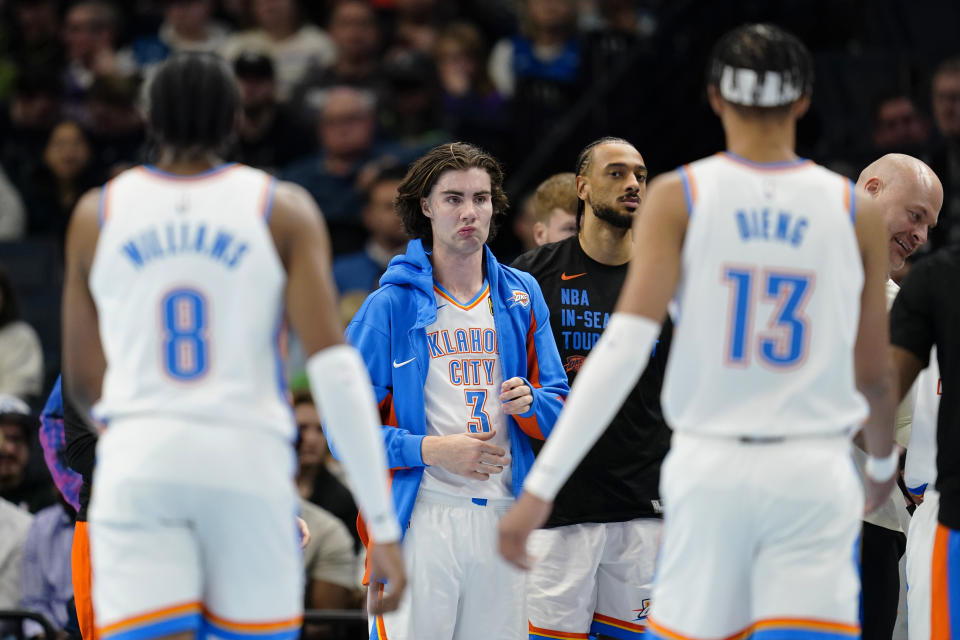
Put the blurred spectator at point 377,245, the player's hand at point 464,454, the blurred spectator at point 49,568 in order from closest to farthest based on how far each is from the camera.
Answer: the player's hand at point 464,454, the blurred spectator at point 49,568, the blurred spectator at point 377,245

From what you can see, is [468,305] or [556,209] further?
[556,209]

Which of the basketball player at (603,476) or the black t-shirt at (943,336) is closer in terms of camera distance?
the black t-shirt at (943,336)

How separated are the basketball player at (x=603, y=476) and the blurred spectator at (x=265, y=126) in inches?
190

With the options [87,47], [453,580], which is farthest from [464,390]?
[87,47]

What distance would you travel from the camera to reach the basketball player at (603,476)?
5.01 meters

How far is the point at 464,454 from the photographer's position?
14.2ft

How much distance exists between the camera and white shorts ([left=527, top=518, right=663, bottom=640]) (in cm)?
497

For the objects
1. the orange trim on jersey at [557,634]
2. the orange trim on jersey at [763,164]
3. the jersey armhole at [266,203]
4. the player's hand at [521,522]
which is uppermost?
the orange trim on jersey at [763,164]

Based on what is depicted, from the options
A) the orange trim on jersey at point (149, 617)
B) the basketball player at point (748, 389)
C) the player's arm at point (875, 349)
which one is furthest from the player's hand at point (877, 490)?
the orange trim on jersey at point (149, 617)

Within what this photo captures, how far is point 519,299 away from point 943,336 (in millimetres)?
1580

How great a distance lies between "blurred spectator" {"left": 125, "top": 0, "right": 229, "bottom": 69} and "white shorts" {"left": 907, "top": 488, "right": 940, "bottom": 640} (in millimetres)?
7982

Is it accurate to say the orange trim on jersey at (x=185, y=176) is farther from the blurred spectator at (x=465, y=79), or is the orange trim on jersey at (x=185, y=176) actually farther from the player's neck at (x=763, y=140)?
the blurred spectator at (x=465, y=79)

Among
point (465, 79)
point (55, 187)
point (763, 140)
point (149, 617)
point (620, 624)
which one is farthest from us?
point (465, 79)

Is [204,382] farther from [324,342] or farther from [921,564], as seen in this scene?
[921,564]
